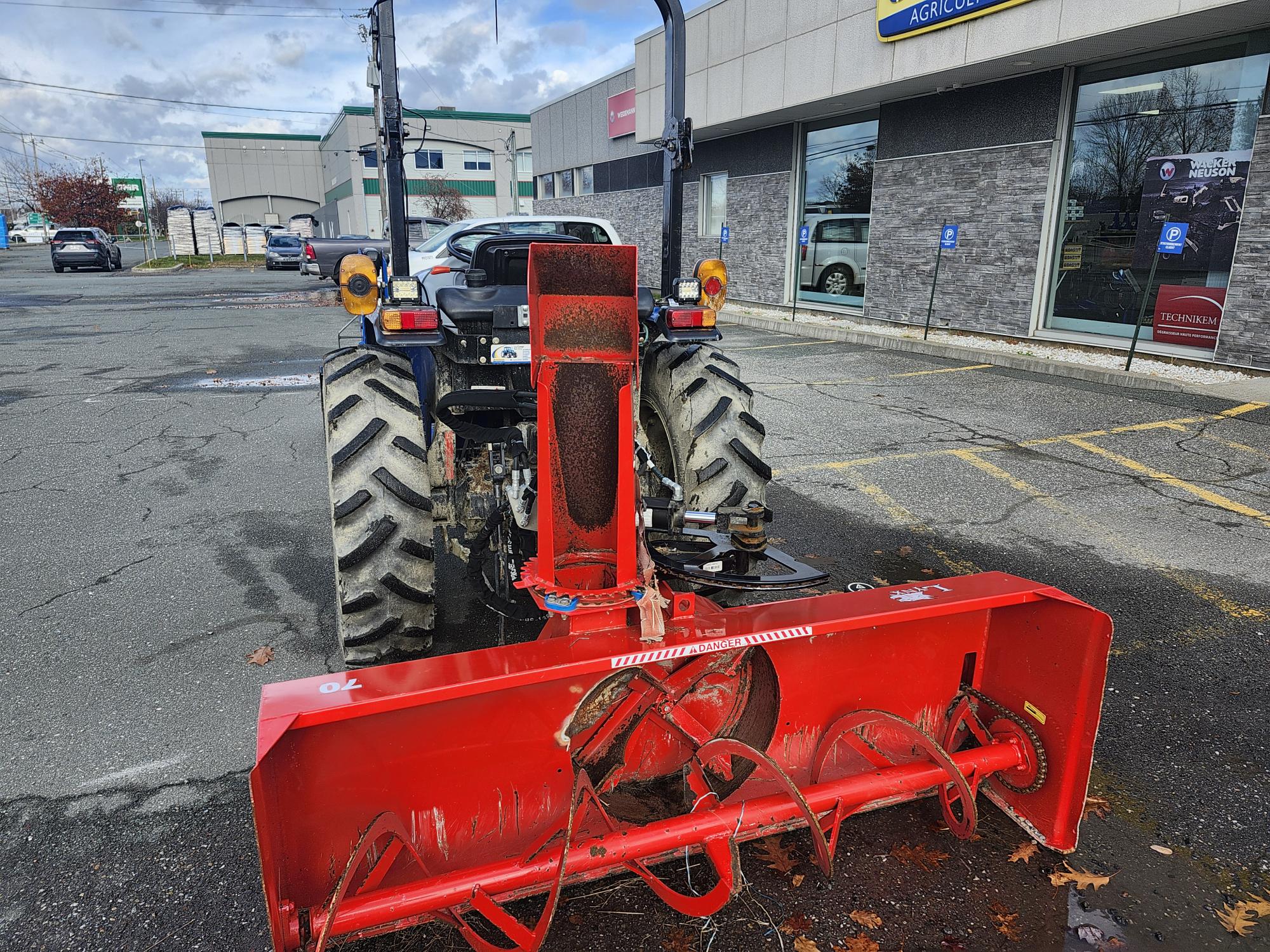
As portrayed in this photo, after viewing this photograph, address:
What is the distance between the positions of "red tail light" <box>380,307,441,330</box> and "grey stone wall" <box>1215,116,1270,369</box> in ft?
33.1

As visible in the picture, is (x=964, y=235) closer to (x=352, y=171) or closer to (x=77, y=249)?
(x=77, y=249)

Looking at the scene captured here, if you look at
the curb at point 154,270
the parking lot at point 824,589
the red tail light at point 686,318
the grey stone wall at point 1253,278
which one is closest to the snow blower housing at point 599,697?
the parking lot at point 824,589

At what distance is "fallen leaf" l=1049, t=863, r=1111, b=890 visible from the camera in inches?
94.1

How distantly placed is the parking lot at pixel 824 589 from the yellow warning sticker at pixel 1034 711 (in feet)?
1.40

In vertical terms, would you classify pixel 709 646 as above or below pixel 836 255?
below

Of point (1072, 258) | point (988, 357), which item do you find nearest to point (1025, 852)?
point (988, 357)

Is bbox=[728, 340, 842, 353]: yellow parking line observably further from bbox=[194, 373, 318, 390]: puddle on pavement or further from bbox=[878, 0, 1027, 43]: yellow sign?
bbox=[194, 373, 318, 390]: puddle on pavement

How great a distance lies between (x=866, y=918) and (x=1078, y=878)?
0.69 m

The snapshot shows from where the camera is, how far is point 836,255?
16250mm

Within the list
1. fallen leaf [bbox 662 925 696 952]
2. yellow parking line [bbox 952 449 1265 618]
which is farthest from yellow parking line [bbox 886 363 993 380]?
fallen leaf [bbox 662 925 696 952]

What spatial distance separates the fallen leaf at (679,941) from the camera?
2.18 metres

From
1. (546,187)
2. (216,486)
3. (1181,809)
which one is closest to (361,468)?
(1181,809)

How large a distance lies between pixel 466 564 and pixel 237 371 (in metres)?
7.93

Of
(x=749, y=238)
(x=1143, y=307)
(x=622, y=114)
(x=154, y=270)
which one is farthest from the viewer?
(x=154, y=270)
